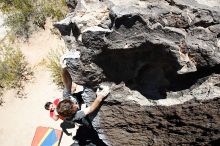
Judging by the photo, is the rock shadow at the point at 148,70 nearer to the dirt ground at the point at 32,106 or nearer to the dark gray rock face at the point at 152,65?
the dark gray rock face at the point at 152,65

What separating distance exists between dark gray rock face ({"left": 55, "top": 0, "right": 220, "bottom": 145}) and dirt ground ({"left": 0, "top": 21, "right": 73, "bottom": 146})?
5.61 ft

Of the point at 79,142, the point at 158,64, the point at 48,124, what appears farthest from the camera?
the point at 48,124

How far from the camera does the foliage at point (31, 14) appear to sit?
7.13 m

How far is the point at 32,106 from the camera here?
6387 mm

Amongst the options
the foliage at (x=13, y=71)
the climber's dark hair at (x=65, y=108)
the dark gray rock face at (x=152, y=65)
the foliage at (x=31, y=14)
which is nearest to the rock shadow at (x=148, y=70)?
the dark gray rock face at (x=152, y=65)

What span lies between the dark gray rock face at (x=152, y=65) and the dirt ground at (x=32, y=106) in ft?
5.61

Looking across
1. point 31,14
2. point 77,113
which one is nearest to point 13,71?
point 31,14

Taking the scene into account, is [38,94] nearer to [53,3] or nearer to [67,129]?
[67,129]

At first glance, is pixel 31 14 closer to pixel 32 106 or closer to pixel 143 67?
pixel 32 106

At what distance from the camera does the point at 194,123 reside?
14.6ft

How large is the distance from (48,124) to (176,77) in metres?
2.68

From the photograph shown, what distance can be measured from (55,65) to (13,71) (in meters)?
0.84

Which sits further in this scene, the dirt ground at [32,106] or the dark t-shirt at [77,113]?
the dirt ground at [32,106]

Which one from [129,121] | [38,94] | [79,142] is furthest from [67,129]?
[129,121]
